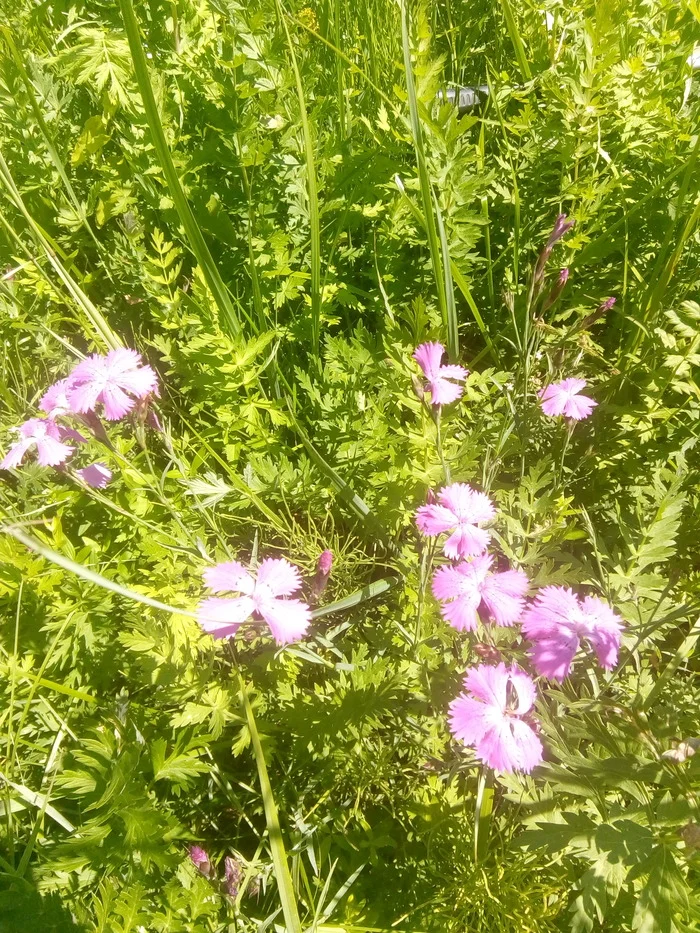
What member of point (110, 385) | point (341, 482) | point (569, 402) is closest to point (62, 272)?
point (110, 385)

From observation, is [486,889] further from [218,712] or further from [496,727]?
[218,712]

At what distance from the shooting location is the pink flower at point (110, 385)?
3.76 feet

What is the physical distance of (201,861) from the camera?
4.11 ft

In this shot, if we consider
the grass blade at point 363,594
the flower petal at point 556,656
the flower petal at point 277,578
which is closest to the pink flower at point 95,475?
the flower petal at point 277,578

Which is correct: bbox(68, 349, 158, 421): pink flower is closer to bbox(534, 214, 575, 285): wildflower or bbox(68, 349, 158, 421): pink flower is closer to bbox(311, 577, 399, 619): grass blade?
bbox(311, 577, 399, 619): grass blade

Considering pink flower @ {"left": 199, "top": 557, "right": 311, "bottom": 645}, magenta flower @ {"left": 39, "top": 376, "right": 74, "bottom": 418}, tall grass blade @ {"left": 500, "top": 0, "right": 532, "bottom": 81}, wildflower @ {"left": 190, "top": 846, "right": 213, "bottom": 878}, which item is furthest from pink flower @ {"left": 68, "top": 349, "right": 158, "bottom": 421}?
tall grass blade @ {"left": 500, "top": 0, "right": 532, "bottom": 81}

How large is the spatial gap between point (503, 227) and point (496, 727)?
1.48m

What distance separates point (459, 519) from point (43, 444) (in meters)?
0.87

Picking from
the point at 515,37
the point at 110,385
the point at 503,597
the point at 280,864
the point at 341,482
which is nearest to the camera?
the point at 280,864

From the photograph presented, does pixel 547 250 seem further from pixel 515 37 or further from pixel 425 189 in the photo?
pixel 515 37

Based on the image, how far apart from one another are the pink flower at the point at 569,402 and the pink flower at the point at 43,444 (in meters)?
1.07

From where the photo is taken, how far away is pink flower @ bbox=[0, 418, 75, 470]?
3.89 ft

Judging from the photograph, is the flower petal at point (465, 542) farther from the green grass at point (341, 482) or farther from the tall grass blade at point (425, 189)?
the tall grass blade at point (425, 189)

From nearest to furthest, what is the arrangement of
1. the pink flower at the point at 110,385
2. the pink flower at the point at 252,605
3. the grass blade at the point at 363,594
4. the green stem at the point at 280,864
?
the green stem at the point at 280,864 < the pink flower at the point at 252,605 < the pink flower at the point at 110,385 < the grass blade at the point at 363,594
